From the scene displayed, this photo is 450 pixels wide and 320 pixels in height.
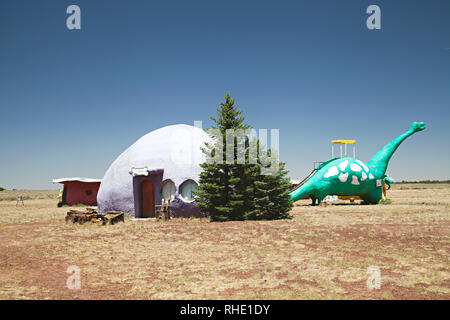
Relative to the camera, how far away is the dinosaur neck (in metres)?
24.4

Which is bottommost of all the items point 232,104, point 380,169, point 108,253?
point 108,253

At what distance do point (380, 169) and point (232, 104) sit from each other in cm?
1558

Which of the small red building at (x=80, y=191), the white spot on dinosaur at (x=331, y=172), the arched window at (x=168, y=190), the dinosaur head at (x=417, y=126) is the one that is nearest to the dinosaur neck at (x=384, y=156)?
the dinosaur head at (x=417, y=126)

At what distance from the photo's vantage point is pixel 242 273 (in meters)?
6.20

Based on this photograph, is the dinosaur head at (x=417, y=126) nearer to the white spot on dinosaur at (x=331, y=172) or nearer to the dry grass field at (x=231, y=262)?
the white spot on dinosaur at (x=331, y=172)

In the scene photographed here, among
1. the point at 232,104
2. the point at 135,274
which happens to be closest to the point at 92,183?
the point at 232,104

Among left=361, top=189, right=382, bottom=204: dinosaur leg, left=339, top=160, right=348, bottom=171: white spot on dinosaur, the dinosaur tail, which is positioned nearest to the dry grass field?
the dinosaur tail

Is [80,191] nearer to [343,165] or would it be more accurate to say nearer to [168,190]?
[168,190]

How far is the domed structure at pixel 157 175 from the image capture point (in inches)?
613

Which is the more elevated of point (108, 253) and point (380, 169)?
point (380, 169)

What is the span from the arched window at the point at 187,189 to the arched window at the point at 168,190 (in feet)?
1.38

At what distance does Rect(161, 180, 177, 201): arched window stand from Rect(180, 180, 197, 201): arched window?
42cm

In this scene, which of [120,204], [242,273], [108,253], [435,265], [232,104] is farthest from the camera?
[120,204]
